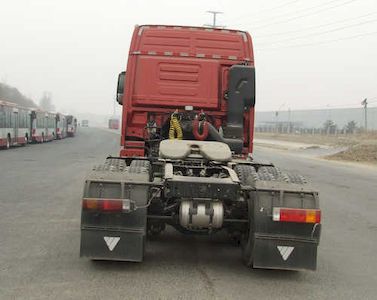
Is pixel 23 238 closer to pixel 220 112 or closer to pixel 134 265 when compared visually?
pixel 134 265

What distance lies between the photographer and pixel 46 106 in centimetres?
19488

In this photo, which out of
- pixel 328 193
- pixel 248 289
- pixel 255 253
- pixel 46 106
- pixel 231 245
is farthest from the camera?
pixel 46 106

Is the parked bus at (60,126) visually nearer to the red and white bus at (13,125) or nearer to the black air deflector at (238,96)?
the red and white bus at (13,125)

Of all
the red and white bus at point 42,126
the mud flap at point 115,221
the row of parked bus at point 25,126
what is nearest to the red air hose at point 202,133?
the mud flap at point 115,221

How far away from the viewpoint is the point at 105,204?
19.4ft

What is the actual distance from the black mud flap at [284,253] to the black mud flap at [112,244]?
1265 millimetres

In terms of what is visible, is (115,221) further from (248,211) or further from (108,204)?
(248,211)

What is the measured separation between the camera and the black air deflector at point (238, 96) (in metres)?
8.72

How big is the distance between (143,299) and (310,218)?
6.41 ft

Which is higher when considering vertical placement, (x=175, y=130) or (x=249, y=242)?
(x=175, y=130)

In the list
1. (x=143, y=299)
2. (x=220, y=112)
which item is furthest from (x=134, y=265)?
(x=220, y=112)

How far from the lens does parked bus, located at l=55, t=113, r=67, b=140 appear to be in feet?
189

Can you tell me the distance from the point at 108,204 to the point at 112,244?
467 millimetres

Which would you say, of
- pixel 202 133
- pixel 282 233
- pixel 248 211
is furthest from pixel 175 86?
pixel 282 233
